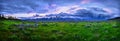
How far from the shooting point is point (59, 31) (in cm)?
530

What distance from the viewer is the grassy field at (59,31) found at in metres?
5.27

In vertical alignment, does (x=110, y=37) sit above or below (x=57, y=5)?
below

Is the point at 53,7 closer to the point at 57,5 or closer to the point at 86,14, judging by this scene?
the point at 57,5

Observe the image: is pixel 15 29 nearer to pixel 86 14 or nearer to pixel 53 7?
pixel 53 7

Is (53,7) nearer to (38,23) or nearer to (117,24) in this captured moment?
(38,23)

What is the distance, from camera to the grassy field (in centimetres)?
527

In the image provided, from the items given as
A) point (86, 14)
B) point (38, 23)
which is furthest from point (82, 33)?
point (38, 23)

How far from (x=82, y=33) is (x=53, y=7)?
62cm

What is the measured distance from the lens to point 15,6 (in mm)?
5406

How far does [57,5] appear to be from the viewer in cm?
540

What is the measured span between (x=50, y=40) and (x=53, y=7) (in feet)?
1.75

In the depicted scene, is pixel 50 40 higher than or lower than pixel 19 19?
lower

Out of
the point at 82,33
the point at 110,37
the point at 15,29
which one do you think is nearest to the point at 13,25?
the point at 15,29

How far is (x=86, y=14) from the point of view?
5.38 metres
